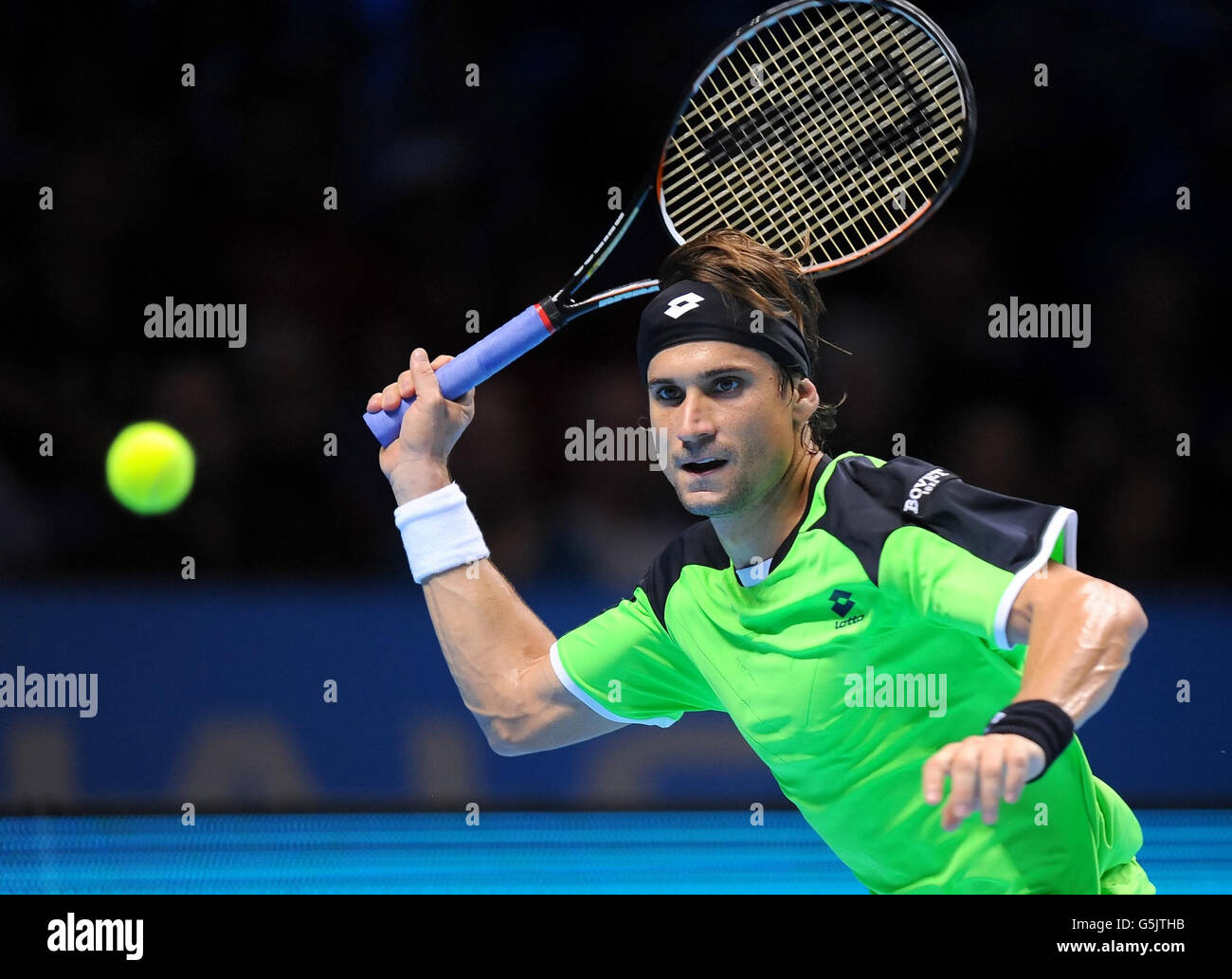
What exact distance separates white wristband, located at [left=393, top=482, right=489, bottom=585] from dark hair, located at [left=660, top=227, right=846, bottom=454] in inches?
23.6

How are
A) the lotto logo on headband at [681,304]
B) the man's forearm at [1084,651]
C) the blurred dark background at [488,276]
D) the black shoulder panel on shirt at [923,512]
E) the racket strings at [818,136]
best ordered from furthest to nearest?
1. the blurred dark background at [488,276]
2. the racket strings at [818,136]
3. the lotto logo on headband at [681,304]
4. the black shoulder panel on shirt at [923,512]
5. the man's forearm at [1084,651]

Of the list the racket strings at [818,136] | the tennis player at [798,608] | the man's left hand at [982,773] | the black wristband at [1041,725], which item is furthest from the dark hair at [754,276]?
the man's left hand at [982,773]

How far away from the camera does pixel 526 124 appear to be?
14.5 feet

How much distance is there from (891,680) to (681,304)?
31.0 inches

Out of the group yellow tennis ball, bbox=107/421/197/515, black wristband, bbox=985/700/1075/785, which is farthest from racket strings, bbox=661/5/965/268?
yellow tennis ball, bbox=107/421/197/515

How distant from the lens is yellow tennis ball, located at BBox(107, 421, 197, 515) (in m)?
4.38

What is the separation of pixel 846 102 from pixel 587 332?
55.6 inches

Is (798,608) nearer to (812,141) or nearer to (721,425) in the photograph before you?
(721,425)

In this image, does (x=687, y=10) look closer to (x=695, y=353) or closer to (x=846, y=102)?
(x=846, y=102)

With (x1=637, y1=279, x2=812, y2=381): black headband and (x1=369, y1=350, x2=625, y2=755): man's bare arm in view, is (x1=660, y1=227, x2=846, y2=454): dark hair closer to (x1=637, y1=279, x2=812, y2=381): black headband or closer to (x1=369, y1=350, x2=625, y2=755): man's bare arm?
(x1=637, y1=279, x2=812, y2=381): black headband

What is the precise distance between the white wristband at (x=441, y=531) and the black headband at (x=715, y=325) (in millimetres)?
488

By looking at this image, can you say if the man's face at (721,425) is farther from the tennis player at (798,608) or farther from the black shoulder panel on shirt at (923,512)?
the black shoulder panel on shirt at (923,512)

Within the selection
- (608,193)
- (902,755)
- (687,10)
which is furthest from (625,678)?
(687,10)

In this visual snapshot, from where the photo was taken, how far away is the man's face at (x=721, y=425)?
268 cm
